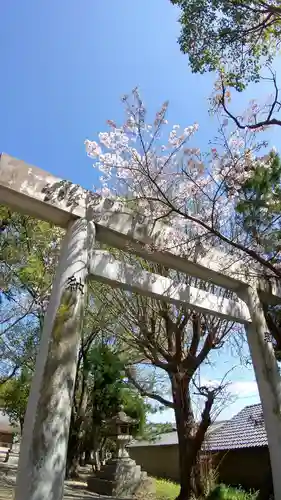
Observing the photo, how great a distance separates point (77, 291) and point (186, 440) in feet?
14.2

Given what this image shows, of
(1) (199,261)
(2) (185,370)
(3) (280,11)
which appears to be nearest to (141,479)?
(2) (185,370)

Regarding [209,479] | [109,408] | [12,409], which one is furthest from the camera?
[12,409]

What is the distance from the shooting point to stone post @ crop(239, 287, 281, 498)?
509 centimetres

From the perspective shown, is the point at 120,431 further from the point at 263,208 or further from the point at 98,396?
the point at 263,208

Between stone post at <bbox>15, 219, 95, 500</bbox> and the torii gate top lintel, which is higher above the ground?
the torii gate top lintel

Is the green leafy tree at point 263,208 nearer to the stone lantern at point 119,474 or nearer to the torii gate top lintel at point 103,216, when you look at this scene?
the torii gate top lintel at point 103,216

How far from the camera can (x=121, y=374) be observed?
497 inches

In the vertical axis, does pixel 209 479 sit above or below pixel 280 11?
below

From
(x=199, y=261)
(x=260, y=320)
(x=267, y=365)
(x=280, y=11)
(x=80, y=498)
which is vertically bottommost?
(x=80, y=498)

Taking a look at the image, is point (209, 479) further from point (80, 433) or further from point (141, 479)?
point (80, 433)

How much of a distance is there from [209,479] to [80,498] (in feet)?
8.60

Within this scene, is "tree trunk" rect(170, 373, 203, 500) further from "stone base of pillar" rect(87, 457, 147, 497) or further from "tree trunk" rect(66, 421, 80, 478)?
"tree trunk" rect(66, 421, 80, 478)

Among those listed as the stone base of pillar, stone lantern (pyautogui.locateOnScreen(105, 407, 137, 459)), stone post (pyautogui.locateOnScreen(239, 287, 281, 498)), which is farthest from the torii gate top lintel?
stone lantern (pyautogui.locateOnScreen(105, 407, 137, 459))

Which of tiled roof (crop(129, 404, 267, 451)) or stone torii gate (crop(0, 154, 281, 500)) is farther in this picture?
tiled roof (crop(129, 404, 267, 451))
